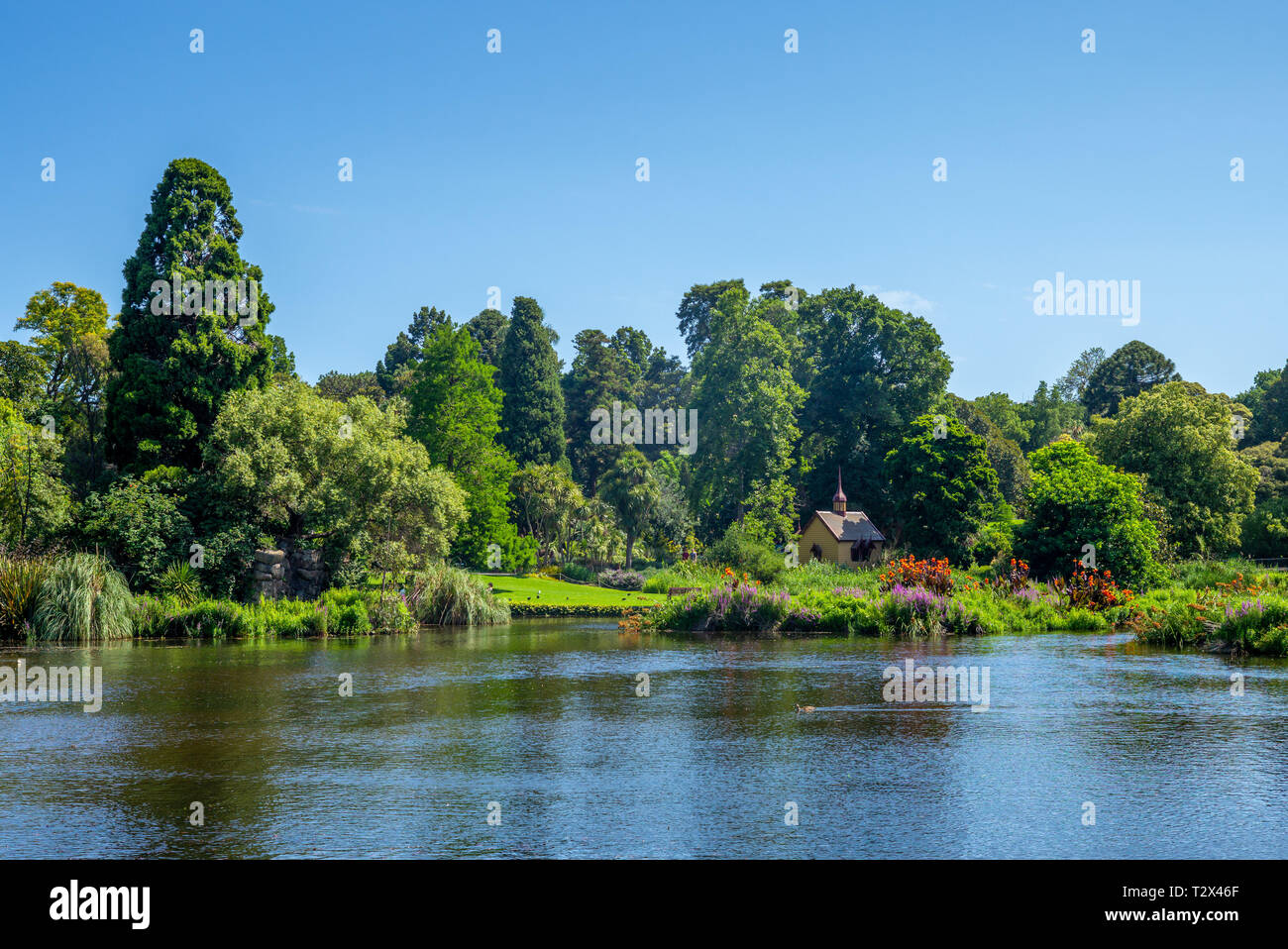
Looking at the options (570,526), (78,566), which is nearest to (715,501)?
(570,526)

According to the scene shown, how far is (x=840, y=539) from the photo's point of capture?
201ft

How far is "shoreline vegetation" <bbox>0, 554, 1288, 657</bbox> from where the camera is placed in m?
26.7

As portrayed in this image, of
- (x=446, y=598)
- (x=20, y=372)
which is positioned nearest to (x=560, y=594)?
(x=446, y=598)

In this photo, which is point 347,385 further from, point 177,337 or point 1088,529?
point 1088,529

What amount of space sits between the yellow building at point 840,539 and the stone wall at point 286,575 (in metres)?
32.4

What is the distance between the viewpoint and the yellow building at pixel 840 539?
2408 inches

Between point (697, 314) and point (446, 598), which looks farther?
point (697, 314)

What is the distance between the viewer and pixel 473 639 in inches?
1156

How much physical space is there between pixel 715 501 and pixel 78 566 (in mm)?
43215

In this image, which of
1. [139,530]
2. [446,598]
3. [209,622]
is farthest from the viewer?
[446,598]

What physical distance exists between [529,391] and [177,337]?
33683 millimetres

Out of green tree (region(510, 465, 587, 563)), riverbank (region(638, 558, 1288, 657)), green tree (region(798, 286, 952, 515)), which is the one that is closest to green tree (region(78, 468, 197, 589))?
riverbank (region(638, 558, 1288, 657))

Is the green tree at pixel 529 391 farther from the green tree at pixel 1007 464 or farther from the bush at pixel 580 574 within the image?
the green tree at pixel 1007 464

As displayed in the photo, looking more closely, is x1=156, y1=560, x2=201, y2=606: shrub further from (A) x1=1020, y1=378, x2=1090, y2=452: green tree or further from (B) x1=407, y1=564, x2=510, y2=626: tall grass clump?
(A) x1=1020, y1=378, x2=1090, y2=452: green tree
